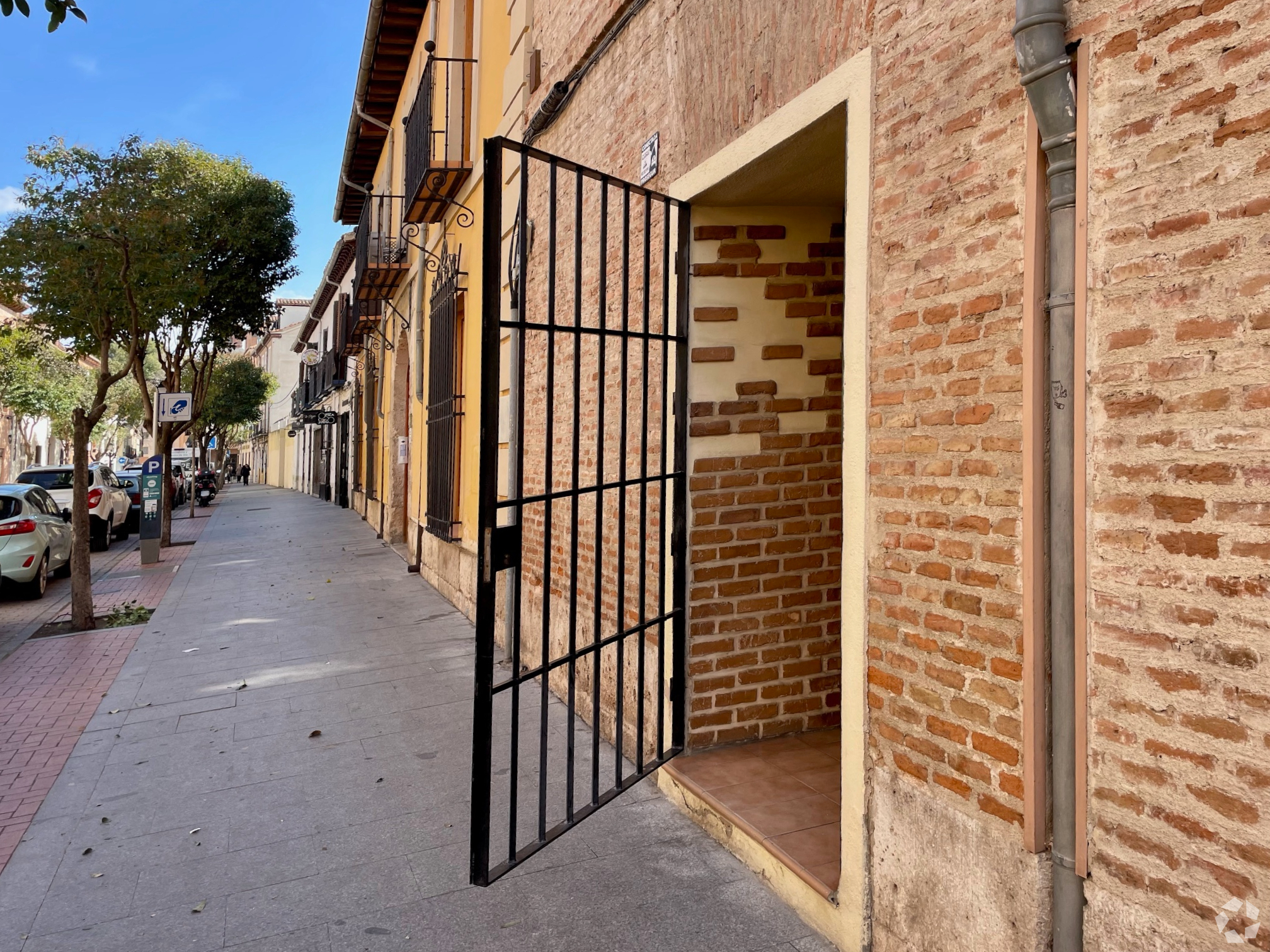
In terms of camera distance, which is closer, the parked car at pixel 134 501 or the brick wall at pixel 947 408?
the brick wall at pixel 947 408

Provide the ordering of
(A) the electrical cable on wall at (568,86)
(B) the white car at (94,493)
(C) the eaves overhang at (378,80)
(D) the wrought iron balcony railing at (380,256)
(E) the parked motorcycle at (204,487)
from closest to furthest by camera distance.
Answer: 1. (A) the electrical cable on wall at (568,86)
2. (C) the eaves overhang at (378,80)
3. (D) the wrought iron balcony railing at (380,256)
4. (B) the white car at (94,493)
5. (E) the parked motorcycle at (204,487)

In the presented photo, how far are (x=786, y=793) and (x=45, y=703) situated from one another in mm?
5136

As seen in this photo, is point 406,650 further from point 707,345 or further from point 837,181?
point 837,181

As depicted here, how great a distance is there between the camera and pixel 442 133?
975cm

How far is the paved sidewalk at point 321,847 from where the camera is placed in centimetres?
297

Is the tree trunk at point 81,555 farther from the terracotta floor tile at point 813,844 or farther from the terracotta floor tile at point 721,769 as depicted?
the terracotta floor tile at point 813,844

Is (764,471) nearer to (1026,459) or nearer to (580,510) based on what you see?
(580,510)

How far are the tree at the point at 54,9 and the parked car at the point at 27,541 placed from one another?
887 centimetres

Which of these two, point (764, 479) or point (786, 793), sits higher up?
point (764, 479)

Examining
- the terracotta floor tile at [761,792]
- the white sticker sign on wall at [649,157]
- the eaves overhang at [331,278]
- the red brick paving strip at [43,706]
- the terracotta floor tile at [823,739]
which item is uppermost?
the eaves overhang at [331,278]

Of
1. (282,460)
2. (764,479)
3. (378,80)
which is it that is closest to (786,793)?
(764,479)

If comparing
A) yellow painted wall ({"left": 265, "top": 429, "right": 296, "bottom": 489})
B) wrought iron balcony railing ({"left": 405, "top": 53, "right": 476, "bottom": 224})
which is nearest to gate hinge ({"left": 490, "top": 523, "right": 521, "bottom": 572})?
wrought iron balcony railing ({"left": 405, "top": 53, "right": 476, "bottom": 224})

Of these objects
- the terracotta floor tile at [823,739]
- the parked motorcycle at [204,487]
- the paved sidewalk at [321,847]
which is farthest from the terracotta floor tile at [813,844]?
the parked motorcycle at [204,487]

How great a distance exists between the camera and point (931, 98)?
2547 millimetres
